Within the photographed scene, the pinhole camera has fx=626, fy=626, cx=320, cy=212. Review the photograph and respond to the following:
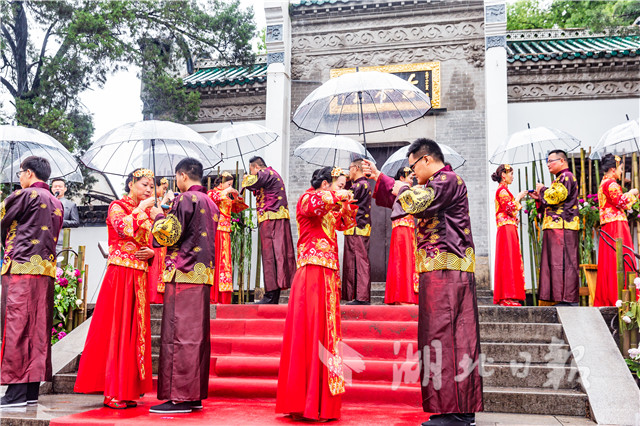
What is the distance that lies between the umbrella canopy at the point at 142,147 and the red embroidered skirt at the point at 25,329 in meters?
1.15

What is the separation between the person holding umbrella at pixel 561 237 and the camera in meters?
6.78

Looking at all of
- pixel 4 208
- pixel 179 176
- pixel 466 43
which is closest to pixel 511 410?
pixel 179 176

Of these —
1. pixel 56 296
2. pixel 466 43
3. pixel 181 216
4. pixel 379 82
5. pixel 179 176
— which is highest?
pixel 466 43

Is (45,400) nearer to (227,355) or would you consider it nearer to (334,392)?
(227,355)

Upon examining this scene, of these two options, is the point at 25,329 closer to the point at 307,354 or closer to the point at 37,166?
the point at 37,166

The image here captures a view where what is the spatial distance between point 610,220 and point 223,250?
15.4ft

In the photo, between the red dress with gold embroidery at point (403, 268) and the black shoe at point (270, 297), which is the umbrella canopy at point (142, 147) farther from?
the red dress with gold embroidery at point (403, 268)

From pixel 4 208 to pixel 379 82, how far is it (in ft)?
10.4

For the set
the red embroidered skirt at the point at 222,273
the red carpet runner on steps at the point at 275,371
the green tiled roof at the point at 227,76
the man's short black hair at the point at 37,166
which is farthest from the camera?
the green tiled roof at the point at 227,76

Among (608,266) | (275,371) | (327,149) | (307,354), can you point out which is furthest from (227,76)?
(307,354)

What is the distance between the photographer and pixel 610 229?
24.3 feet

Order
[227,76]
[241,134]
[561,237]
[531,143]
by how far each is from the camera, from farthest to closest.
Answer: [227,76] → [241,134] → [531,143] → [561,237]

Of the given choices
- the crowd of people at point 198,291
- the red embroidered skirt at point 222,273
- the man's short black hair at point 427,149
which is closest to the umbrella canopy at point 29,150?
the crowd of people at point 198,291

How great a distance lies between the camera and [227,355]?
579 cm
